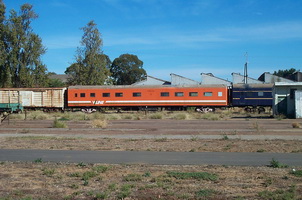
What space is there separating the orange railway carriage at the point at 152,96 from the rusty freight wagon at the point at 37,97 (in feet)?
7.69

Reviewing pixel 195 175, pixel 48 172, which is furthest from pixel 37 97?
pixel 195 175

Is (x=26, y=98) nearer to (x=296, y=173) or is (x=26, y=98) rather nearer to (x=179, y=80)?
(x=179, y=80)

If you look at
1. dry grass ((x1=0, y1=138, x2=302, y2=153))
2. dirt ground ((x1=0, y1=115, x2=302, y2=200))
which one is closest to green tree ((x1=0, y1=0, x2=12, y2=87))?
dry grass ((x1=0, y1=138, x2=302, y2=153))

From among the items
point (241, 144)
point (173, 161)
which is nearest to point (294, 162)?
point (173, 161)

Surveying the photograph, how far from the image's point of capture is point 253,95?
141ft

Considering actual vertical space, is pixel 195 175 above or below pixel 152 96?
below

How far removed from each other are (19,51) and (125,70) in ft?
161

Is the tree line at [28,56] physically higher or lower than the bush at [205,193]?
higher

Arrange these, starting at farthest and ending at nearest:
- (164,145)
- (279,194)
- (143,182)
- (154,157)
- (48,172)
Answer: (164,145) < (154,157) < (48,172) < (143,182) < (279,194)

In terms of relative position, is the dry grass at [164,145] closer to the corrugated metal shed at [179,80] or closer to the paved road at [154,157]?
the paved road at [154,157]

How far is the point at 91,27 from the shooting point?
59.0 meters

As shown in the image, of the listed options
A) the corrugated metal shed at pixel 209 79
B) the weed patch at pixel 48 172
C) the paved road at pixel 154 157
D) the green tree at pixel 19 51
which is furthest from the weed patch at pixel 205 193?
the corrugated metal shed at pixel 209 79

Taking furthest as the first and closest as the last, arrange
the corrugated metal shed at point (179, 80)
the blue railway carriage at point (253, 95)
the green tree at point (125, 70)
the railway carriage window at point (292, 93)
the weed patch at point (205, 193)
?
the green tree at point (125, 70)
the corrugated metal shed at point (179, 80)
the blue railway carriage at point (253, 95)
the railway carriage window at point (292, 93)
the weed patch at point (205, 193)

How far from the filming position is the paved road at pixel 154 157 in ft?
35.2
